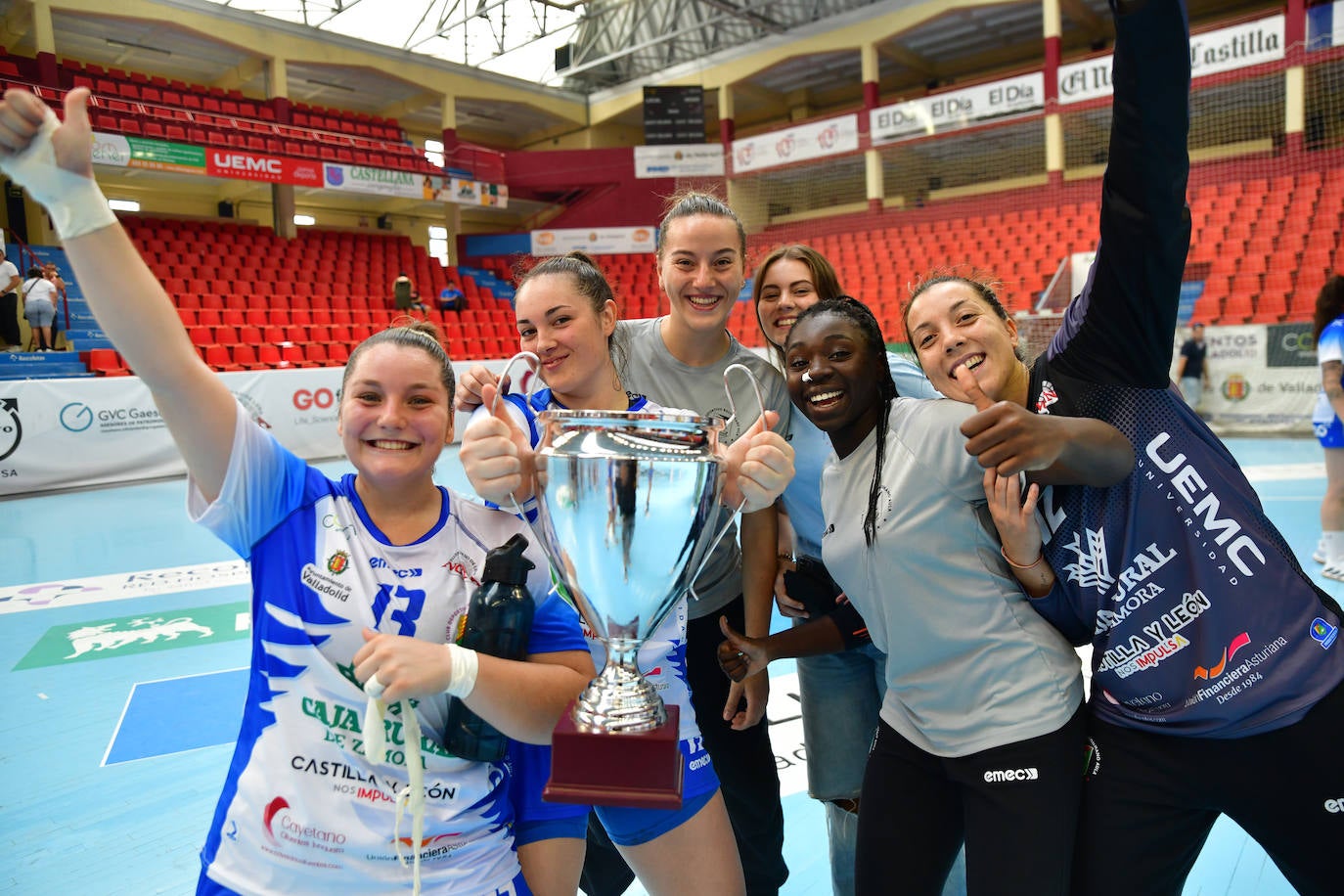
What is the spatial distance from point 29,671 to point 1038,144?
18.0 metres

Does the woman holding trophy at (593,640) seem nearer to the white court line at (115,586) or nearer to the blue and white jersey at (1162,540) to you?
the blue and white jersey at (1162,540)

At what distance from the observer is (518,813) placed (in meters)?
1.41

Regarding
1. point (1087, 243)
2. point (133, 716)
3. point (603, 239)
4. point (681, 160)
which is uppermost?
point (681, 160)

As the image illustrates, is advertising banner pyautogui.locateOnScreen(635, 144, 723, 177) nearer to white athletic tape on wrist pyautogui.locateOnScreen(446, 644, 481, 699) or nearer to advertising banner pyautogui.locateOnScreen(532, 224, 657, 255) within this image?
advertising banner pyautogui.locateOnScreen(532, 224, 657, 255)

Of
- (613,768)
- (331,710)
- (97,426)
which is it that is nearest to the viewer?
(613,768)

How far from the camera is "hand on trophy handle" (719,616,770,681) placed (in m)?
1.66

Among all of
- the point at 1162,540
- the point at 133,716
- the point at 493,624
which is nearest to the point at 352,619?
the point at 493,624

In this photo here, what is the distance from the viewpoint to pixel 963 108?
15.1 meters

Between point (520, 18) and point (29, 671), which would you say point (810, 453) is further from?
point (520, 18)

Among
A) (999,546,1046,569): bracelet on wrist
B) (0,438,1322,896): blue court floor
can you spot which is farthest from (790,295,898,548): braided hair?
(0,438,1322,896): blue court floor

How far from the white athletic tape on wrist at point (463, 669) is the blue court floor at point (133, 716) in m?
1.51

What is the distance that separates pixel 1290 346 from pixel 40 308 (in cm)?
1529

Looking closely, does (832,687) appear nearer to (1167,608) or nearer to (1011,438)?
(1167,608)

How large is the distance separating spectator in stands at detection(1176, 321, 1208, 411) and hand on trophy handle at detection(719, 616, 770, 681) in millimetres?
10440
